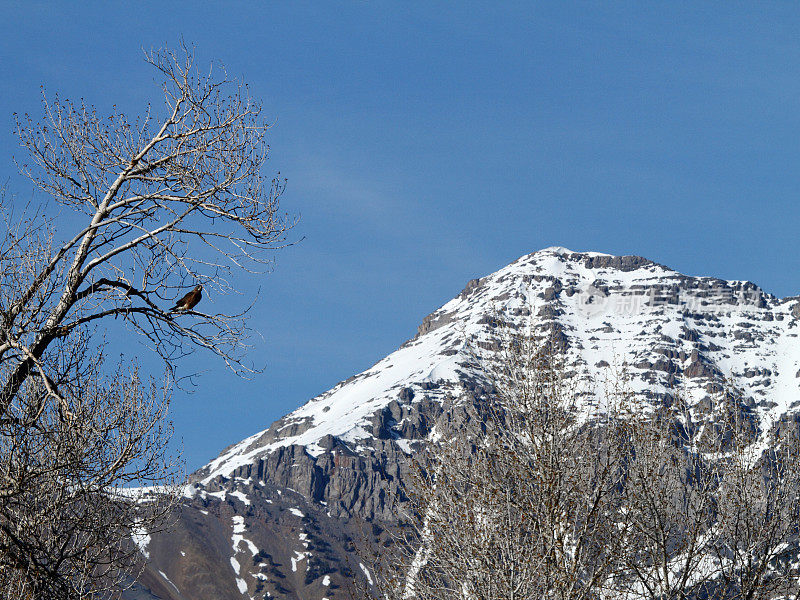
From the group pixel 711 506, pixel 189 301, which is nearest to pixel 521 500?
pixel 711 506

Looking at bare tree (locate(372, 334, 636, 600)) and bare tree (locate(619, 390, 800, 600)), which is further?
bare tree (locate(619, 390, 800, 600))

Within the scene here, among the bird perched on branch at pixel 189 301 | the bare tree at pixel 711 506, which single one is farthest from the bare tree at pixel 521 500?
the bird perched on branch at pixel 189 301

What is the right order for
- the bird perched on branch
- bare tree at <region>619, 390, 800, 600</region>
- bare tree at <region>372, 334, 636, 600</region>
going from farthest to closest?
1. bare tree at <region>619, 390, 800, 600</region>
2. bare tree at <region>372, 334, 636, 600</region>
3. the bird perched on branch

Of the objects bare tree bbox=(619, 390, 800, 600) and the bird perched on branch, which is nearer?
the bird perched on branch

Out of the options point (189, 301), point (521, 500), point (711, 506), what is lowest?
point (711, 506)

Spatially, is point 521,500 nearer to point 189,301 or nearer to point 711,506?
point 711,506

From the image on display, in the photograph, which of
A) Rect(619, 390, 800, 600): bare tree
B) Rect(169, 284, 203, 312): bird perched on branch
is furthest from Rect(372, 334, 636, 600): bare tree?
Rect(169, 284, 203, 312): bird perched on branch

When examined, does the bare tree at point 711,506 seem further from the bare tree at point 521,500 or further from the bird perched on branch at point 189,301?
the bird perched on branch at point 189,301

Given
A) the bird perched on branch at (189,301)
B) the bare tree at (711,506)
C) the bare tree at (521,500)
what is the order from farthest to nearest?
the bare tree at (711,506) → the bare tree at (521,500) → the bird perched on branch at (189,301)

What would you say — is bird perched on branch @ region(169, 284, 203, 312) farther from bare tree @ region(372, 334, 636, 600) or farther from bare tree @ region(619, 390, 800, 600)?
bare tree @ region(619, 390, 800, 600)

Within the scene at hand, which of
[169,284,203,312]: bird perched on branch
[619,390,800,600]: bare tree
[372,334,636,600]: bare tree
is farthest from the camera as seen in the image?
[619,390,800,600]: bare tree

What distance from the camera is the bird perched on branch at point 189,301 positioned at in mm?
14195

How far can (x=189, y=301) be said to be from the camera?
560 inches

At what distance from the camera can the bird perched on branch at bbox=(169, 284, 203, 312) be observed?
14195 mm
